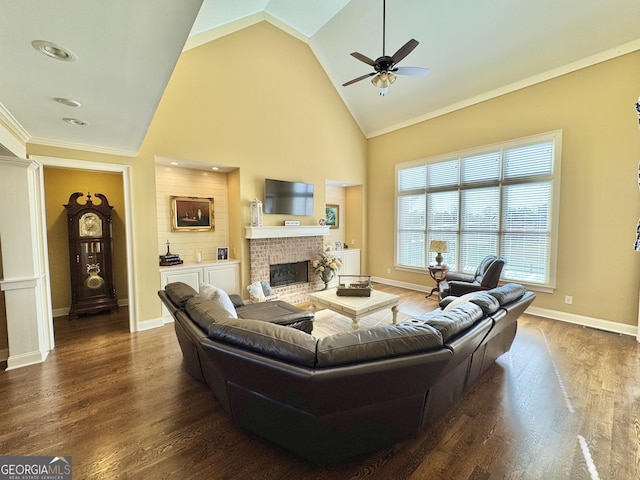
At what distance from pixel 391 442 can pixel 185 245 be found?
14.6ft

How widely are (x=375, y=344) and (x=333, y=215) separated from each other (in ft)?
19.2

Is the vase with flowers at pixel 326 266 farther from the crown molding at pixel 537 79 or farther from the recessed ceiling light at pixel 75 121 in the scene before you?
the recessed ceiling light at pixel 75 121

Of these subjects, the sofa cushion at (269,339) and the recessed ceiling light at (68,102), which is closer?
the sofa cushion at (269,339)

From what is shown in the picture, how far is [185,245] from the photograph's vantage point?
488cm

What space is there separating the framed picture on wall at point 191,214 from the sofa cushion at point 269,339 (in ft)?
11.7

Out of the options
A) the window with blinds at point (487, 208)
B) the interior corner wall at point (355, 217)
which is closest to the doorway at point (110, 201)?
the interior corner wall at point (355, 217)

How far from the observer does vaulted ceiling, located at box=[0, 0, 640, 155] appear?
53.6 inches

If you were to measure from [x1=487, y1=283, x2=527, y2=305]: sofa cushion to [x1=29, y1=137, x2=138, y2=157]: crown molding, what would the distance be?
4773 mm

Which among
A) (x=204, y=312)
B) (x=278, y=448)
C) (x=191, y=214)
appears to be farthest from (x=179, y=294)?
(x=191, y=214)

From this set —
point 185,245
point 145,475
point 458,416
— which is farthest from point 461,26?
point 145,475

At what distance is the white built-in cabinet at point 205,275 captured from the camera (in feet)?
14.1

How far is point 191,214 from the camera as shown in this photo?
4.90m

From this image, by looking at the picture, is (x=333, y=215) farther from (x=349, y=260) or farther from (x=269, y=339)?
(x=269, y=339)

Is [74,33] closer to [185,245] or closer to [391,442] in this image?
[391,442]
